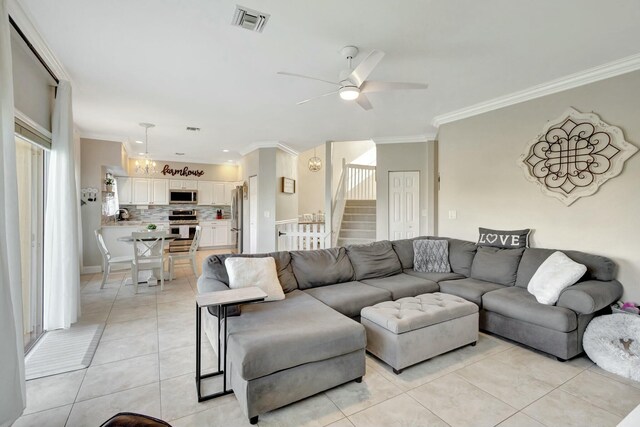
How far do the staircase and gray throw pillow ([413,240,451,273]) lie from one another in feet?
8.61

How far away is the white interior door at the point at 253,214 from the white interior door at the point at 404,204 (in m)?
2.94

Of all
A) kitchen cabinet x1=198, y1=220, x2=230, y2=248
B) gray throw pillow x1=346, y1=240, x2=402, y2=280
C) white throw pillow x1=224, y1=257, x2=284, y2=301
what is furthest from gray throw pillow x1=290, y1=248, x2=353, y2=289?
kitchen cabinet x1=198, y1=220, x2=230, y2=248

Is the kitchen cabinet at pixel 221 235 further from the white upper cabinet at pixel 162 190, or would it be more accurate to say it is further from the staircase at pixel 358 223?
the staircase at pixel 358 223

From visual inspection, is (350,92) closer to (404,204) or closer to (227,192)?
(404,204)

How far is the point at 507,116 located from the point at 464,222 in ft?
4.96

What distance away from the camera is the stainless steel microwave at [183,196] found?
867 cm

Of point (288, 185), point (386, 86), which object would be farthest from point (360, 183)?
point (386, 86)

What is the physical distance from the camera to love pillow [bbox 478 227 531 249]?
3.64 meters

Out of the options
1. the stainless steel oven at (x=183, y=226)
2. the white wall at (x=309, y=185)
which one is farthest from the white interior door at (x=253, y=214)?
the stainless steel oven at (x=183, y=226)

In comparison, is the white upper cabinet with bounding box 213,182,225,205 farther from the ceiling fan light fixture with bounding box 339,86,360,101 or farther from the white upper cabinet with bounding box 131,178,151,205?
the ceiling fan light fixture with bounding box 339,86,360,101

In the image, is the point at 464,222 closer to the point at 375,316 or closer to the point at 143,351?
the point at 375,316

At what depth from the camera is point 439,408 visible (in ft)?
6.45

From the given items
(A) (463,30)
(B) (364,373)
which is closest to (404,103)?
(A) (463,30)

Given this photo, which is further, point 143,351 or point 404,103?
point 404,103
